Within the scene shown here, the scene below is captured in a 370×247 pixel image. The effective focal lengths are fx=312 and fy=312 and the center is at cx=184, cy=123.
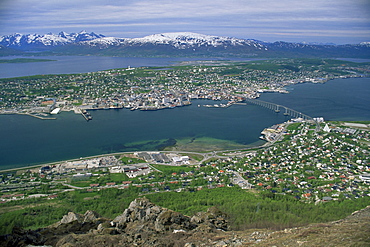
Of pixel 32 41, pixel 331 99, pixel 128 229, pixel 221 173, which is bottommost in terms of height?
pixel 221 173

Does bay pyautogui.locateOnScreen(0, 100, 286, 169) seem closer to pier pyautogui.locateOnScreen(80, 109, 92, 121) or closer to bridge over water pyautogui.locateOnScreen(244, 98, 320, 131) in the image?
pier pyautogui.locateOnScreen(80, 109, 92, 121)

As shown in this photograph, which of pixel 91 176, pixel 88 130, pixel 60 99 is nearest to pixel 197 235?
pixel 91 176

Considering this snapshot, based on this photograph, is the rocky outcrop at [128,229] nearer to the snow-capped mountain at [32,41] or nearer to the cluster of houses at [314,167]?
the cluster of houses at [314,167]

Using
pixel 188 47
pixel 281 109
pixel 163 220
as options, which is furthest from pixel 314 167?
pixel 188 47

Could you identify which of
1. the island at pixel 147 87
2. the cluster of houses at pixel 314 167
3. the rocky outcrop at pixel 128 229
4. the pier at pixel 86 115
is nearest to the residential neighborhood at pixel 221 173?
the cluster of houses at pixel 314 167

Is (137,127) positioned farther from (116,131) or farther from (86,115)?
(86,115)

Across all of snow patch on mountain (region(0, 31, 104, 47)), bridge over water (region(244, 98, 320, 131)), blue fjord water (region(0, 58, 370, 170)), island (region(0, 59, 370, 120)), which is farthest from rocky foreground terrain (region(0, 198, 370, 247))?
snow patch on mountain (region(0, 31, 104, 47))
